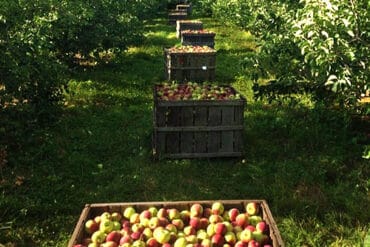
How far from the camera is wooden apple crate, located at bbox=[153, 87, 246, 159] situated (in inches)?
295

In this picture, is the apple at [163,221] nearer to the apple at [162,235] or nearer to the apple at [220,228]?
the apple at [162,235]

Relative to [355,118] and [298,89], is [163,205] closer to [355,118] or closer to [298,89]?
[298,89]

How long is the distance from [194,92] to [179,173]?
5.90 ft

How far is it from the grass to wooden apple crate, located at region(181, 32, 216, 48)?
699 centimetres

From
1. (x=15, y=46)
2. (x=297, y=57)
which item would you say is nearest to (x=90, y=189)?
(x=15, y=46)

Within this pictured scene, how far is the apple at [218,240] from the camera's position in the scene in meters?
3.53

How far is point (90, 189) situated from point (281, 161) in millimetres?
3353

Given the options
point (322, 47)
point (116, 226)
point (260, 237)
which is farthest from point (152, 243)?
point (322, 47)

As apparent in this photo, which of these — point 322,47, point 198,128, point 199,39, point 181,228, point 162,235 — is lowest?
point 198,128

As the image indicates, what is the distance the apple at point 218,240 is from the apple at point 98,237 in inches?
35.6

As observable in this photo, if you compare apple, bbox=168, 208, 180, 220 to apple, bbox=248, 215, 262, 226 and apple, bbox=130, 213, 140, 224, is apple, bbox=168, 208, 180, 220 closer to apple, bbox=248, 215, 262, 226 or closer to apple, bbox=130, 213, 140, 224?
apple, bbox=130, 213, 140, 224

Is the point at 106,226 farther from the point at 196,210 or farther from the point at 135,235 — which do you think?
A: the point at 196,210

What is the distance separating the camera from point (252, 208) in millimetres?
4012

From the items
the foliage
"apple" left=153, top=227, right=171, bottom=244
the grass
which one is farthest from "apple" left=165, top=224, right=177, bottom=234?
the foliage
